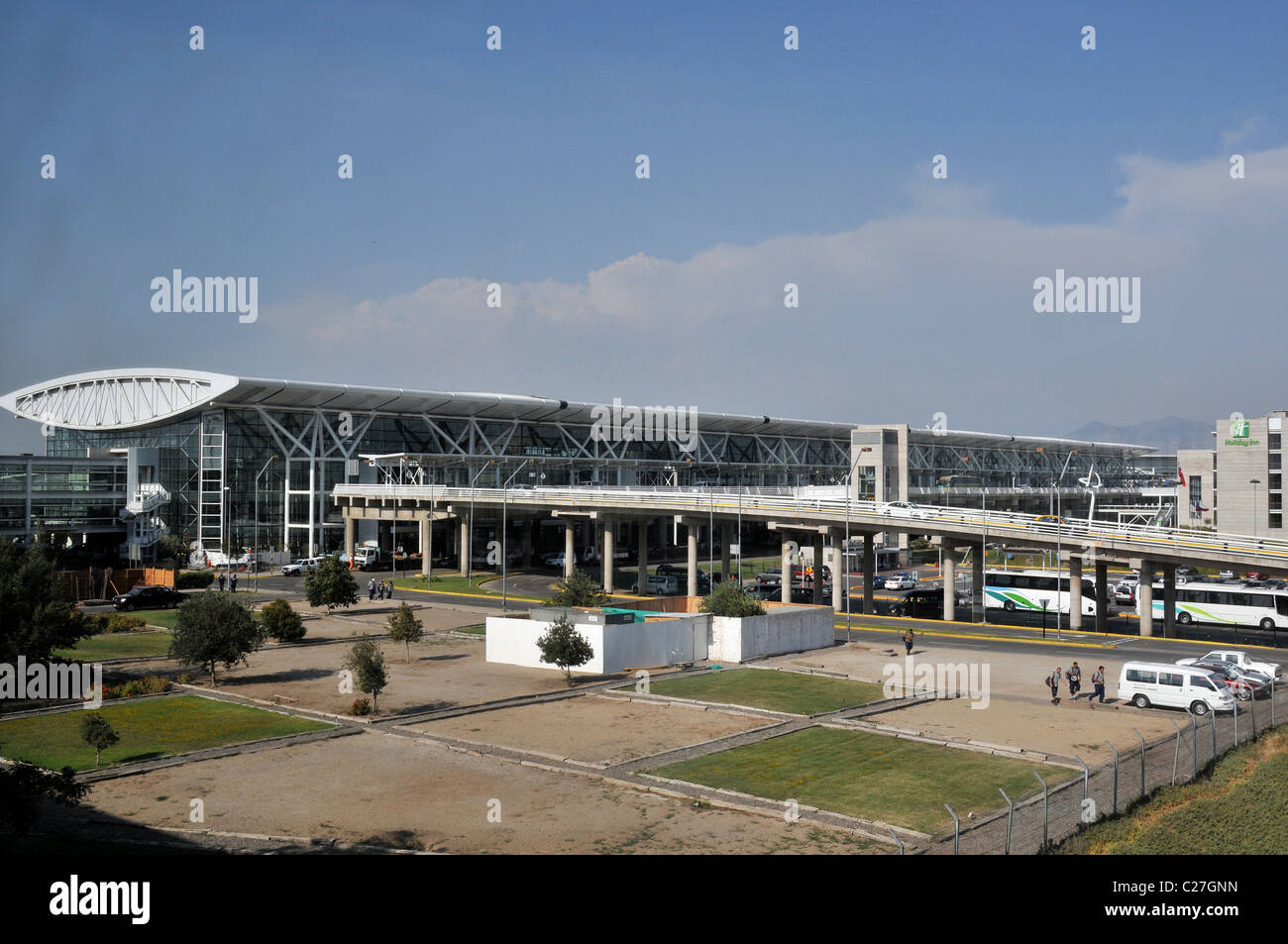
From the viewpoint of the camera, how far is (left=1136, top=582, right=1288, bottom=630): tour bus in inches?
2152

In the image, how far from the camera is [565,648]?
35938 mm

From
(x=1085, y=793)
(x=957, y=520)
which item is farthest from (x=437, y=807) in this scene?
(x=957, y=520)

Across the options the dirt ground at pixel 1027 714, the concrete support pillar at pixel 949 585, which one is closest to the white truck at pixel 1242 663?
the dirt ground at pixel 1027 714

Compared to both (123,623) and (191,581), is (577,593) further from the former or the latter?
(191,581)

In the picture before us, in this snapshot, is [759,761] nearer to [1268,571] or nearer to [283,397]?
[1268,571]

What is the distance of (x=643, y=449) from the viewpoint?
13125 cm

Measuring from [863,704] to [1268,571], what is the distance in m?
23.7

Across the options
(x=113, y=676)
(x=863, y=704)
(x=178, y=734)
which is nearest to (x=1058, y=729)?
(x=863, y=704)

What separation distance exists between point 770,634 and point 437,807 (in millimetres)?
24925

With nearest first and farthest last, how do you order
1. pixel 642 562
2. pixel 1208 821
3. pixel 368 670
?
pixel 1208 821
pixel 368 670
pixel 642 562

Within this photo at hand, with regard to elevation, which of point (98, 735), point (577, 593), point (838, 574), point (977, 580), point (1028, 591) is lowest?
point (1028, 591)

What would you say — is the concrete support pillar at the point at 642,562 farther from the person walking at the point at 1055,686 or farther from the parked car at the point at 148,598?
the person walking at the point at 1055,686

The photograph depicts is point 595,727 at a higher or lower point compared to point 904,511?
lower
